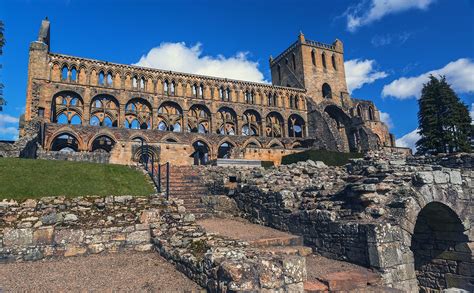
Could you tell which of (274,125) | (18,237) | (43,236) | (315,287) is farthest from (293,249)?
(274,125)

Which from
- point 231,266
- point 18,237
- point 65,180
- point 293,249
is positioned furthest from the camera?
point 65,180

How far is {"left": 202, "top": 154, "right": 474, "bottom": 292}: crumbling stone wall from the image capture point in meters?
6.84

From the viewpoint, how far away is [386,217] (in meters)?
7.43

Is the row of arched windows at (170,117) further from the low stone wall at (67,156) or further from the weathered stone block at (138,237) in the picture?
the weathered stone block at (138,237)

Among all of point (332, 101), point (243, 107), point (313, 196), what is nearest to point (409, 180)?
point (313, 196)

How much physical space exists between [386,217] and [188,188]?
8.38 metres

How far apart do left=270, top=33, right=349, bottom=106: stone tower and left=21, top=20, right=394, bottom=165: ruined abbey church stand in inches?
6.7

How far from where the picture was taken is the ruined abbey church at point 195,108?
29.5m

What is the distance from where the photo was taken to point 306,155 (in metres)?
26.4

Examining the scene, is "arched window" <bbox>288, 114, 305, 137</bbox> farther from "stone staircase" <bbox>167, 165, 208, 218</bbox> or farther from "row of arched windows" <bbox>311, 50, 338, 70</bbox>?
"stone staircase" <bbox>167, 165, 208, 218</bbox>

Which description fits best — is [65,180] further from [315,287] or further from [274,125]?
[274,125]

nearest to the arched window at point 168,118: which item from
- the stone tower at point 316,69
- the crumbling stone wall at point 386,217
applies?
the stone tower at point 316,69

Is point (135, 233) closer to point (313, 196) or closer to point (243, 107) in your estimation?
point (313, 196)

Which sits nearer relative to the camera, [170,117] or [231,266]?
[231,266]
